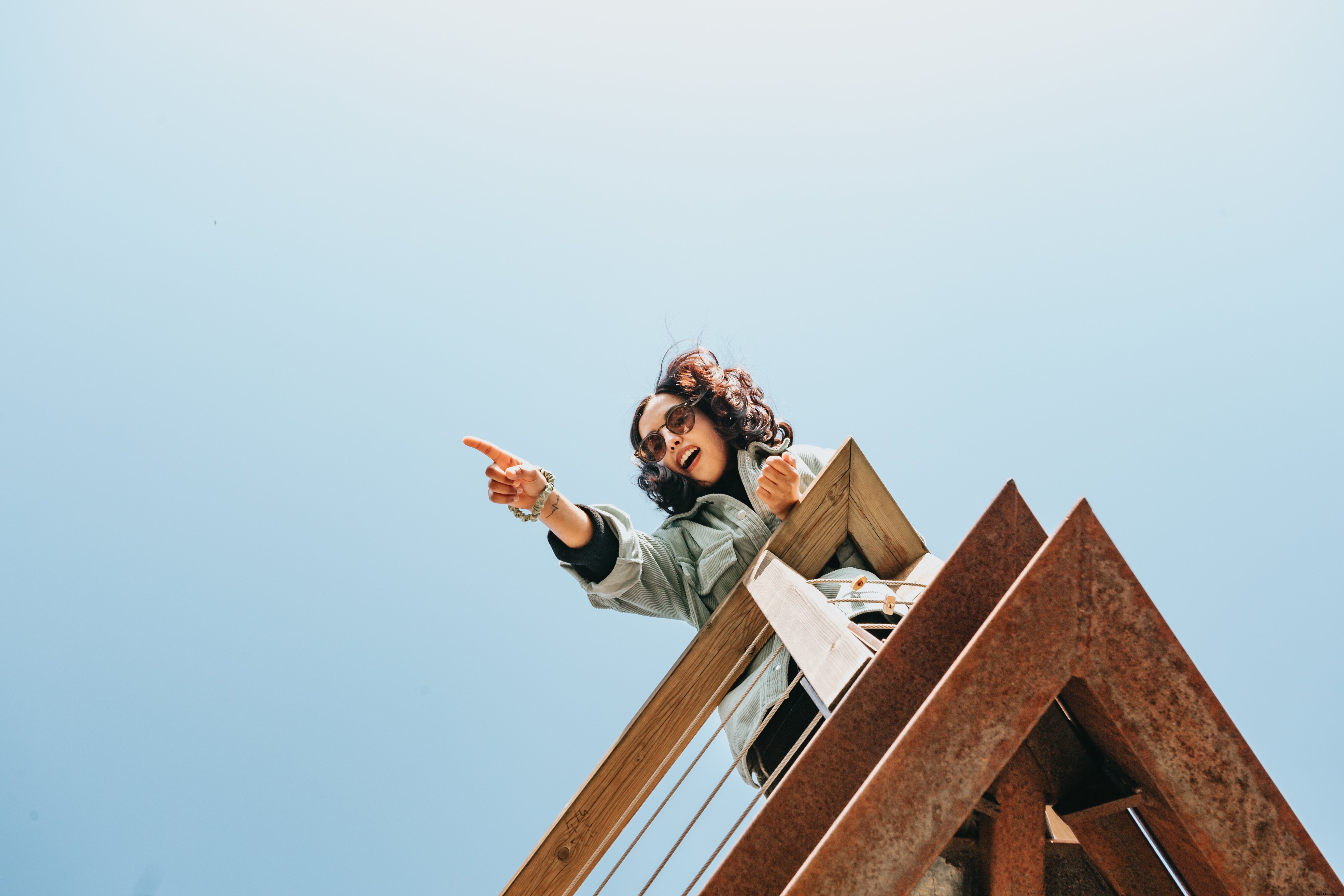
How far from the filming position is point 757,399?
2641 mm

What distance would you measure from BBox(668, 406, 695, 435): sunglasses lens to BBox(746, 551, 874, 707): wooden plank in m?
0.84

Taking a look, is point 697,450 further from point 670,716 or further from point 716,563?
point 670,716

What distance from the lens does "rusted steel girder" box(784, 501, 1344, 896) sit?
575 mm

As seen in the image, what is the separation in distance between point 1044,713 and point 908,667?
0.50 feet

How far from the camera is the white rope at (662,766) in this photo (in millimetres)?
1363

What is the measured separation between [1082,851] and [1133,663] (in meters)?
0.38

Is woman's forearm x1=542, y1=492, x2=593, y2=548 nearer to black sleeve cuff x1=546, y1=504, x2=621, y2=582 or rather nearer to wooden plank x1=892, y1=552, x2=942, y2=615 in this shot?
black sleeve cuff x1=546, y1=504, x2=621, y2=582

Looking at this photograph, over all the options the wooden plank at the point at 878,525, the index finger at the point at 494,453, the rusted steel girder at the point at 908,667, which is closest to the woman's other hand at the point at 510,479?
the index finger at the point at 494,453

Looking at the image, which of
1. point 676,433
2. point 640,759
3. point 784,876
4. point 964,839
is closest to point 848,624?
point 964,839

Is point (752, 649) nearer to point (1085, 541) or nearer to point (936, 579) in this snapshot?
point (936, 579)

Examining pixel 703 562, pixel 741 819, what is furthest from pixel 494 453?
pixel 741 819

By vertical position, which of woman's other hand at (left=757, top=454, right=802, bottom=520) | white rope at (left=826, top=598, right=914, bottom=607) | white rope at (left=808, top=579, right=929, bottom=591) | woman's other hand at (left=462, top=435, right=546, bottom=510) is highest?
woman's other hand at (left=757, top=454, right=802, bottom=520)

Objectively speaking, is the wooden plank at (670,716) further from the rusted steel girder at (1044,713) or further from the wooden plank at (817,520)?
the rusted steel girder at (1044,713)

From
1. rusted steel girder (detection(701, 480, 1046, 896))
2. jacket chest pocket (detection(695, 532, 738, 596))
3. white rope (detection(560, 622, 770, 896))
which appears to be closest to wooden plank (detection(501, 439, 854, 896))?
white rope (detection(560, 622, 770, 896))
